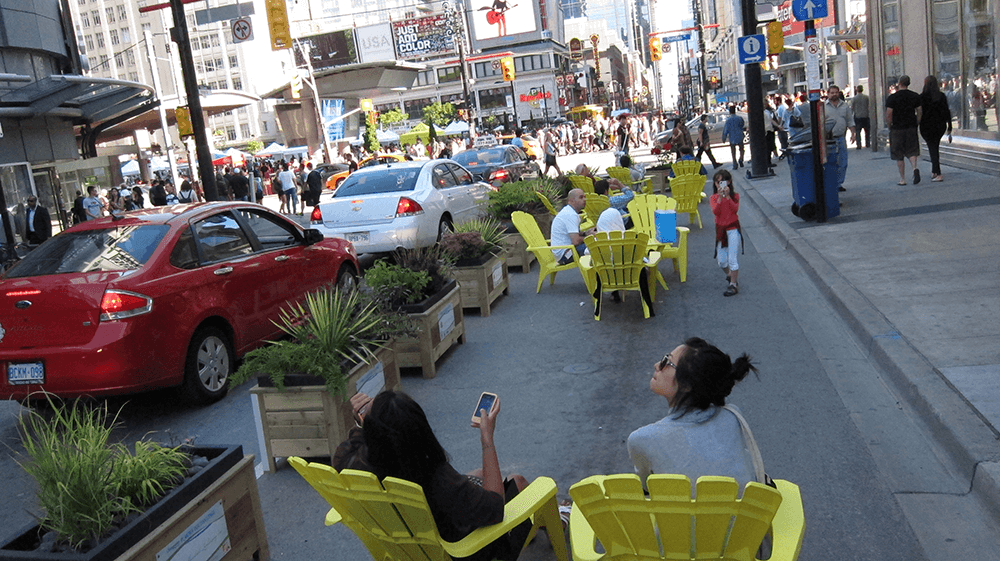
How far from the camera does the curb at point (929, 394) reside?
4285 millimetres

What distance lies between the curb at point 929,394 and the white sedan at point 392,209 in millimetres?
5839

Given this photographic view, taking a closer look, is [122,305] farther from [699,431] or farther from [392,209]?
[392,209]

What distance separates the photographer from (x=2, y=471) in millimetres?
5953

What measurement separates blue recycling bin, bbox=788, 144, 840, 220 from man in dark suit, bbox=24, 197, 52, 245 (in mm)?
15370

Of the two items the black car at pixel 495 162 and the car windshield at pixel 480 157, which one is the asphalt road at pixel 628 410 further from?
the car windshield at pixel 480 157

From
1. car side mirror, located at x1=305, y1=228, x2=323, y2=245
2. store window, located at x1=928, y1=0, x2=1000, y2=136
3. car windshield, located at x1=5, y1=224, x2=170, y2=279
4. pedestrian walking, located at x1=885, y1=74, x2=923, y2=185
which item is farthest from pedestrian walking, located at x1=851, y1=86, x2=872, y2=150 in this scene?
car windshield, located at x1=5, y1=224, x2=170, y2=279

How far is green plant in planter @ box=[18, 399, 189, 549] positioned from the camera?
10.8 ft

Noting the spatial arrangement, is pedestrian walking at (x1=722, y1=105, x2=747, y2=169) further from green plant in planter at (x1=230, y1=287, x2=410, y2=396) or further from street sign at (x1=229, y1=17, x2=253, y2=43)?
green plant in planter at (x1=230, y1=287, x2=410, y2=396)

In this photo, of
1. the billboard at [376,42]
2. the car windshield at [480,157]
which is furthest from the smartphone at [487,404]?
the billboard at [376,42]

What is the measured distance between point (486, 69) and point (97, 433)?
10665 centimetres

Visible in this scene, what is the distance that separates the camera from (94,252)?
6.78 meters

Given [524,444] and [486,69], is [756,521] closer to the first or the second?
[524,444]

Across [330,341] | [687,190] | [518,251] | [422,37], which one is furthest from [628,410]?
[422,37]

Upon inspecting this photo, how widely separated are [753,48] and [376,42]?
90.3 meters
